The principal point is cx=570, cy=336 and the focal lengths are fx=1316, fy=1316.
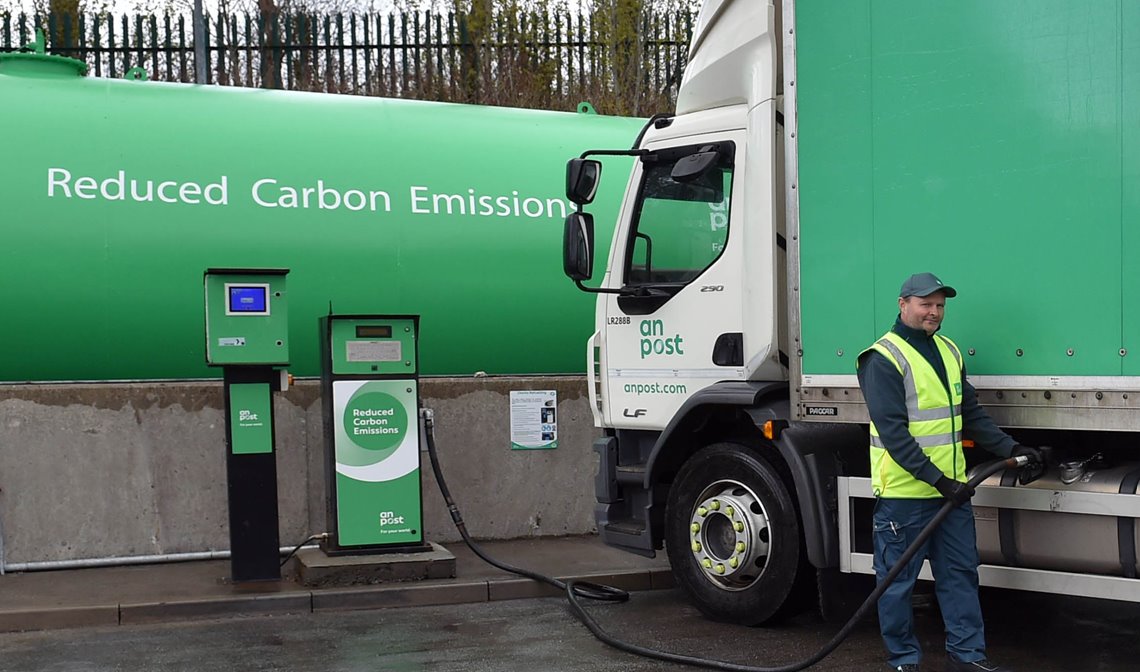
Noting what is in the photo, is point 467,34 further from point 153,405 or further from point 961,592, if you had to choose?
point 961,592

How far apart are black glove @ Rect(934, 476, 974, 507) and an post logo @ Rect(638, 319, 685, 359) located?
2.00 meters

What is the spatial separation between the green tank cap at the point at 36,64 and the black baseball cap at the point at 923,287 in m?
6.71

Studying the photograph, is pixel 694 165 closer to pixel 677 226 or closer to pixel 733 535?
pixel 677 226

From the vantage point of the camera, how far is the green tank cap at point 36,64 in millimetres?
9602

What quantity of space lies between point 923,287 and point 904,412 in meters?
0.55

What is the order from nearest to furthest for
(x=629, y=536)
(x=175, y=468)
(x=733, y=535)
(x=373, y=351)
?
(x=733, y=535) → (x=629, y=536) → (x=373, y=351) → (x=175, y=468)

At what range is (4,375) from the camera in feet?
29.3

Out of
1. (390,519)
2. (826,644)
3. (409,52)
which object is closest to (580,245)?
(826,644)

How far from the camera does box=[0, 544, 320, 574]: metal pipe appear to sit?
8.84 meters

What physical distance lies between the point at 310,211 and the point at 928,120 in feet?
16.8

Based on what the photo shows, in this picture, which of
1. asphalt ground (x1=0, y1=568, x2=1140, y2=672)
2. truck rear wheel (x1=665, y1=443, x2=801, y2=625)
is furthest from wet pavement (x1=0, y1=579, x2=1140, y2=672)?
truck rear wheel (x1=665, y1=443, x2=801, y2=625)

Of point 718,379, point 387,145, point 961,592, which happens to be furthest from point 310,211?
point 961,592

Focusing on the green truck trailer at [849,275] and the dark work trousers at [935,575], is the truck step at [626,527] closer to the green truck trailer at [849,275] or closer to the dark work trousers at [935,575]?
the green truck trailer at [849,275]

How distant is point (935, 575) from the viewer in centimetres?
579
